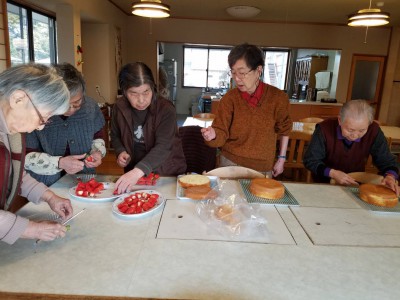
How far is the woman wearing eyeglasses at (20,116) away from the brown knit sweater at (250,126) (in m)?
1.04

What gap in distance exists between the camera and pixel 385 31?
6641 mm

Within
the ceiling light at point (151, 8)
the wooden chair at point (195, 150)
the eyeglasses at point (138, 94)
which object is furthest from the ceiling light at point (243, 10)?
the eyeglasses at point (138, 94)

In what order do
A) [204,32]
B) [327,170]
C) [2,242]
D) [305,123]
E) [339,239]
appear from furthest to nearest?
[204,32] → [305,123] → [327,170] → [339,239] → [2,242]

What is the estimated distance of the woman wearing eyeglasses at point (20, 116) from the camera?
86 centimetres

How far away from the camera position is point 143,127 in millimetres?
1678

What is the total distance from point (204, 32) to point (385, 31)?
3.87m

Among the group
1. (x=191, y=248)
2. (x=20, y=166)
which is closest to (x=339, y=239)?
(x=191, y=248)

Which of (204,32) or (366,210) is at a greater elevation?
(204,32)

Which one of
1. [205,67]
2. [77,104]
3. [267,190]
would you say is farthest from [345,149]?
[205,67]

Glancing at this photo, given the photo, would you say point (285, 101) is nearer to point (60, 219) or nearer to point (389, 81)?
point (60, 219)

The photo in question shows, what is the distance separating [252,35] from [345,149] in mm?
5395

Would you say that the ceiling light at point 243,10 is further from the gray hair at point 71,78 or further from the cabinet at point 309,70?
the gray hair at point 71,78

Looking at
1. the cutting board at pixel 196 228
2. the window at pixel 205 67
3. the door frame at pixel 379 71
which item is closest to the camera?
the cutting board at pixel 196 228

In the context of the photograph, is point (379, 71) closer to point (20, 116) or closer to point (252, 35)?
point (252, 35)
